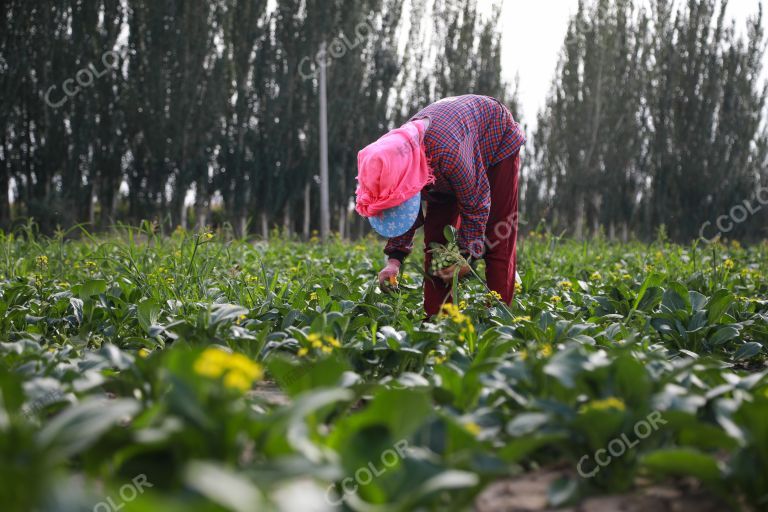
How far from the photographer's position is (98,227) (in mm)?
14320

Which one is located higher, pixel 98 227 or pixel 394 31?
pixel 394 31

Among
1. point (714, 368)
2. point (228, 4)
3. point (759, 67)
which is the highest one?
point (228, 4)

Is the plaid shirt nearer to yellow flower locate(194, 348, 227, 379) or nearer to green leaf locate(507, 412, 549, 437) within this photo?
green leaf locate(507, 412, 549, 437)

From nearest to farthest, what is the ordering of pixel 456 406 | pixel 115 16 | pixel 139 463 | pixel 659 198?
pixel 139 463, pixel 456 406, pixel 115 16, pixel 659 198

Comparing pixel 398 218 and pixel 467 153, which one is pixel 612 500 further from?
pixel 467 153

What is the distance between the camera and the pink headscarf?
2.61 m

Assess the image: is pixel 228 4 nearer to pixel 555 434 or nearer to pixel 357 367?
pixel 357 367

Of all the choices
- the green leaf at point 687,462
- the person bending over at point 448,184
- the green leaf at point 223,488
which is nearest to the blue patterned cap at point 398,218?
the person bending over at point 448,184

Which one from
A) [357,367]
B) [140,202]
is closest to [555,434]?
[357,367]

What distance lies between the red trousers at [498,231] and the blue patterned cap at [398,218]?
1.89 ft

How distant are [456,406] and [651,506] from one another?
516 millimetres

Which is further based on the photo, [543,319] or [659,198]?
[659,198]

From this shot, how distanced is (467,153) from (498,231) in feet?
1.81

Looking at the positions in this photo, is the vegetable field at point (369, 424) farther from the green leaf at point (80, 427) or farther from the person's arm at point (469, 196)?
the person's arm at point (469, 196)
